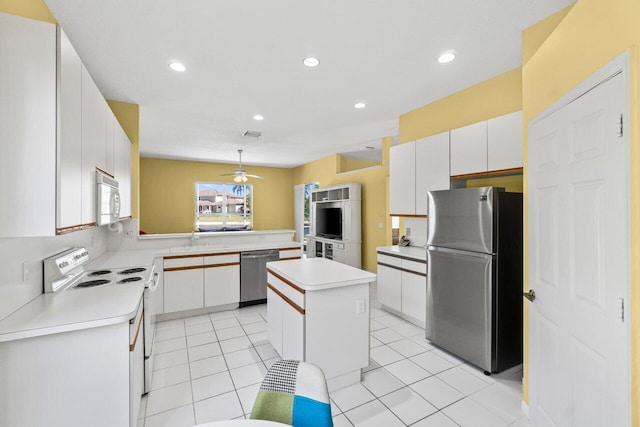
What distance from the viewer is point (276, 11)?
6.34 feet

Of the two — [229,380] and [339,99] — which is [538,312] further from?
[339,99]

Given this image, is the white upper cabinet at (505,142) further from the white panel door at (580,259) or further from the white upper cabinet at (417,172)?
the white panel door at (580,259)

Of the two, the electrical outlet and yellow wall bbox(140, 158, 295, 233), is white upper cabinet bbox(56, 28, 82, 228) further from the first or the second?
yellow wall bbox(140, 158, 295, 233)

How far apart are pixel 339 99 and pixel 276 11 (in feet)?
5.52

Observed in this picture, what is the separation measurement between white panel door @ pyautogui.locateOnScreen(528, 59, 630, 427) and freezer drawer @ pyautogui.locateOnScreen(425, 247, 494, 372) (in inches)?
21.3

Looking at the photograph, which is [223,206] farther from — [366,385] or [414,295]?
[366,385]

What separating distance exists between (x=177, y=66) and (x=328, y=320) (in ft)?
8.84

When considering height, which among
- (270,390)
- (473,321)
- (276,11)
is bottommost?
(473,321)

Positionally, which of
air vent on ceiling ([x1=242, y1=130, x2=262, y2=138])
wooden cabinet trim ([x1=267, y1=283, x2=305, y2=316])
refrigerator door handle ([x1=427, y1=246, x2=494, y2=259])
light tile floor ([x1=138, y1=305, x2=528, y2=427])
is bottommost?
light tile floor ([x1=138, y1=305, x2=528, y2=427])

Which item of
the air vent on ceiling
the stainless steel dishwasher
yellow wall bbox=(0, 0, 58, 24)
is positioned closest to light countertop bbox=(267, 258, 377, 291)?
the stainless steel dishwasher

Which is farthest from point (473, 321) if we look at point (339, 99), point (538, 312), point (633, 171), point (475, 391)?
point (339, 99)

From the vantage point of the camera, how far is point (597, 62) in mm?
1278

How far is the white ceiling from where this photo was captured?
192 centimetres

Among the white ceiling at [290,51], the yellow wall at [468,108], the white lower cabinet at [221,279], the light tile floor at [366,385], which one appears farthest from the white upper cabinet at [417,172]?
the white lower cabinet at [221,279]
